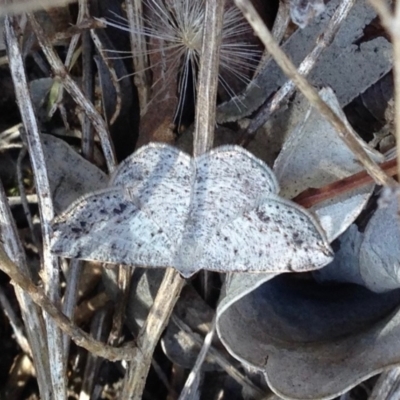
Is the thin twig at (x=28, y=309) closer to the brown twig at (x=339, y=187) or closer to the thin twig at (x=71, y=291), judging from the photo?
the thin twig at (x=71, y=291)

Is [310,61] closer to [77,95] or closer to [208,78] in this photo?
[208,78]

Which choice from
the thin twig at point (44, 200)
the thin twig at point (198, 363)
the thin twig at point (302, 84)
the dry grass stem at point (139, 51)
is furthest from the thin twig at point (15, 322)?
the thin twig at point (302, 84)

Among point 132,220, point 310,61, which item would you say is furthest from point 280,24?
point 132,220

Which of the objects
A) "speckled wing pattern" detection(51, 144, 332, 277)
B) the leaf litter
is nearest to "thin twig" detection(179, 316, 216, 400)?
the leaf litter

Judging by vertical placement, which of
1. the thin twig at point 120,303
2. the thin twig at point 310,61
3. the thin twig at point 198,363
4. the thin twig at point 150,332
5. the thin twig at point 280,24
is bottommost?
the thin twig at point 198,363

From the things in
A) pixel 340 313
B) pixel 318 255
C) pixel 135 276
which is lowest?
pixel 340 313

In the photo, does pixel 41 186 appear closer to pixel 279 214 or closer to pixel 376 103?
pixel 279 214

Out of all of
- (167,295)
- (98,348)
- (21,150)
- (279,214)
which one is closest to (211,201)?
(279,214)
